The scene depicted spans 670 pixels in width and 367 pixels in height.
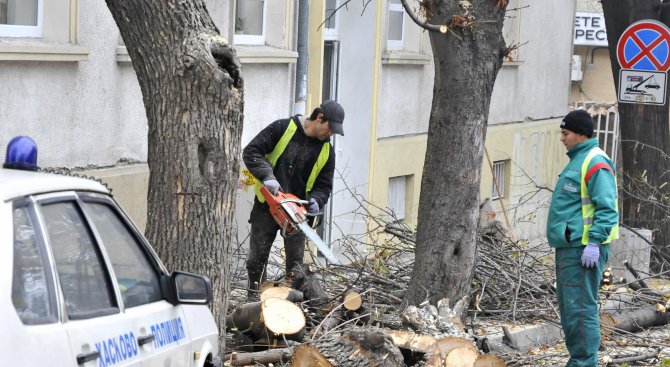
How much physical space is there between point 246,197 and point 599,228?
5463 millimetres

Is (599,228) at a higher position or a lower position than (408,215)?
higher

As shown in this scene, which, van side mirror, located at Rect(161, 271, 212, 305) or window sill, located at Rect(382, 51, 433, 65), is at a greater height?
window sill, located at Rect(382, 51, 433, 65)

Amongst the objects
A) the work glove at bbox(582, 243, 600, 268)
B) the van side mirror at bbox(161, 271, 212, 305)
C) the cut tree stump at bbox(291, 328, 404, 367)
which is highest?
the van side mirror at bbox(161, 271, 212, 305)

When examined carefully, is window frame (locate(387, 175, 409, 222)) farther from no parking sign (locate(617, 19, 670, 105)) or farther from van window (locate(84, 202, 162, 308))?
van window (locate(84, 202, 162, 308))

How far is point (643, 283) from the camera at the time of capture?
433 inches

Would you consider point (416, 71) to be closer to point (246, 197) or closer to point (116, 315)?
point (246, 197)

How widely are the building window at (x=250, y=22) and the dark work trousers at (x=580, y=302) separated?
229 inches

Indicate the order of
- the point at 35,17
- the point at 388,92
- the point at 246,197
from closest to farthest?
the point at 35,17 → the point at 246,197 → the point at 388,92

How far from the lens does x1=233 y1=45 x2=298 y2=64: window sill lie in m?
12.6

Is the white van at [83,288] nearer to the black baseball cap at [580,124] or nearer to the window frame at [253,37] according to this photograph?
the black baseball cap at [580,124]

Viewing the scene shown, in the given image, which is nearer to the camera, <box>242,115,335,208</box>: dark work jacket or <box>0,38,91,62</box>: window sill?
<box>0,38,91,62</box>: window sill

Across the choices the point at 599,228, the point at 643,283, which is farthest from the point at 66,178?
the point at 643,283

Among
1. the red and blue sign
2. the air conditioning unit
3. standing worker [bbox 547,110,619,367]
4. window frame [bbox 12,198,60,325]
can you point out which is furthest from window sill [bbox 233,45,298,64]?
the air conditioning unit

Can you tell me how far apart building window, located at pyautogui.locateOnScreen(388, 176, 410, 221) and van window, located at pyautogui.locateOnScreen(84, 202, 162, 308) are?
11800 millimetres
